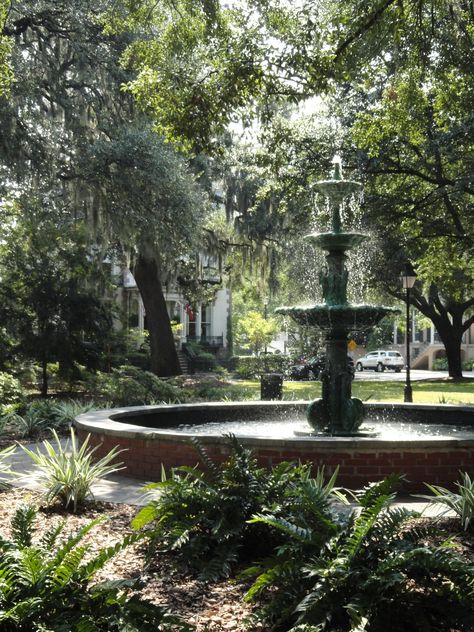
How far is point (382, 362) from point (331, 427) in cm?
4605

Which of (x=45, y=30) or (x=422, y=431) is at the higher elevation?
(x=45, y=30)

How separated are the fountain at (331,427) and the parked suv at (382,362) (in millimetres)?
42915

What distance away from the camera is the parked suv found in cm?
5410

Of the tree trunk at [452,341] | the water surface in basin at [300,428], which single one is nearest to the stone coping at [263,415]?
A: the water surface in basin at [300,428]

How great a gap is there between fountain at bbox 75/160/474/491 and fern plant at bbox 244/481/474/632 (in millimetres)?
2835

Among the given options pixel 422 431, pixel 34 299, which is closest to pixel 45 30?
pixel 34 299

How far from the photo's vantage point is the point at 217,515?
5.14m

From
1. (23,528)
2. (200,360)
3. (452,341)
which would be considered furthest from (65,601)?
(200,360)

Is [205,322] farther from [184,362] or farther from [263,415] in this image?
[263,415]

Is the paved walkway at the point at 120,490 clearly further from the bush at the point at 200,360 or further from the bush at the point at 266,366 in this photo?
the bush at the point at 200,360

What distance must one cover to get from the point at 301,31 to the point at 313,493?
6868 mm

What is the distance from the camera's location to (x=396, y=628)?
3607mm

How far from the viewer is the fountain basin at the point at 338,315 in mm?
9039

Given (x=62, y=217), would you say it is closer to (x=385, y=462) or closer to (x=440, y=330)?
(x=385, y=462)
